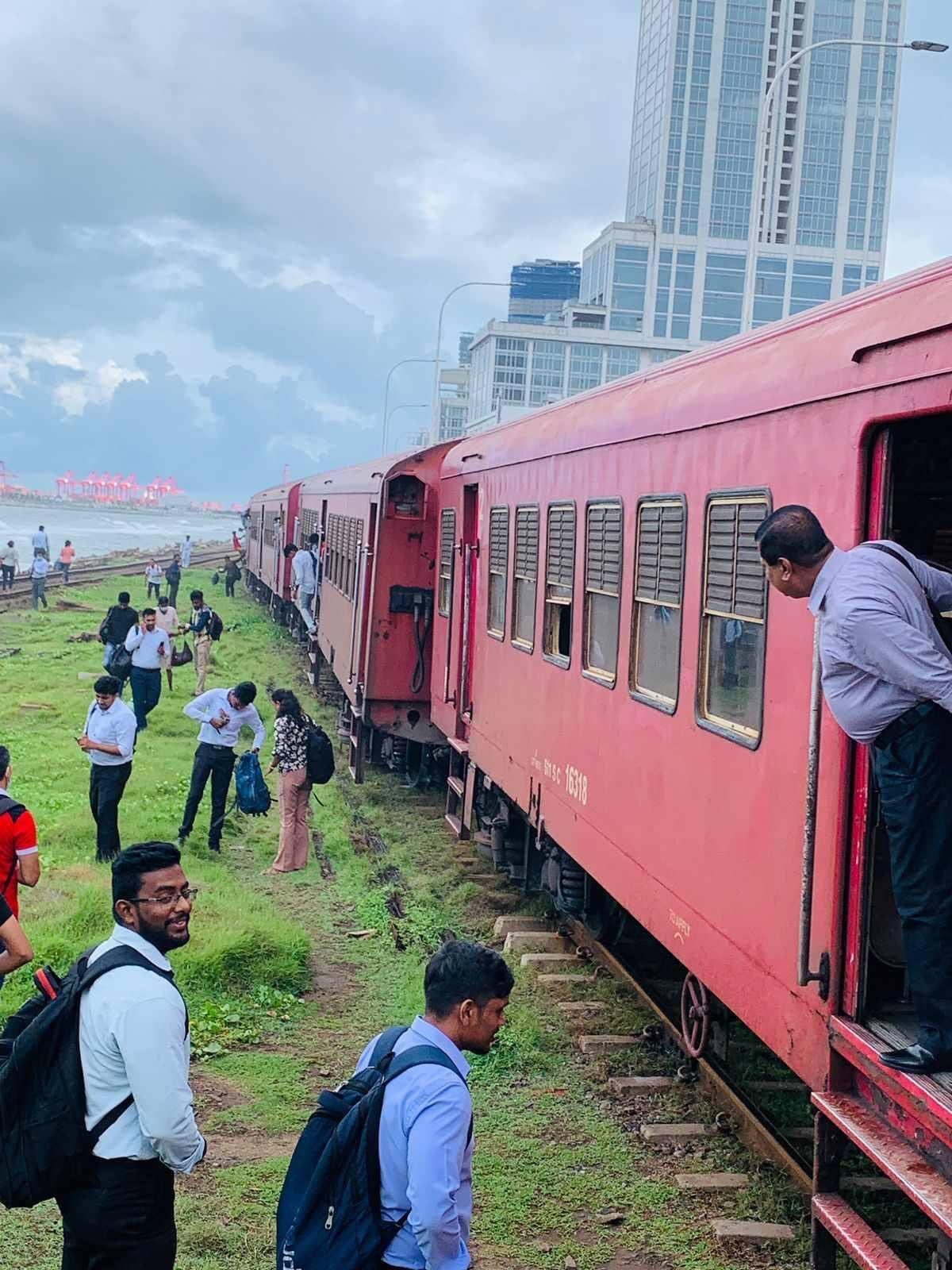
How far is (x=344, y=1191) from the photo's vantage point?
3.32 metres

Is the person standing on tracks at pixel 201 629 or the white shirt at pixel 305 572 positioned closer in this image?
the person standing on tracks at pixel 201 629

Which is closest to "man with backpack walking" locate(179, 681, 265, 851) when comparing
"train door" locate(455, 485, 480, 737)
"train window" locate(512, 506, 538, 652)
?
"train door" locate(455, 485, 480, 737)

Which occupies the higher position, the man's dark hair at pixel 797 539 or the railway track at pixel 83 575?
the man's dark hair at pixel 797 539

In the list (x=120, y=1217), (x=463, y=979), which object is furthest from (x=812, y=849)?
(x=120, y=1217)

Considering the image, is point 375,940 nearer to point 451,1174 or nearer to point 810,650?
point 810,650

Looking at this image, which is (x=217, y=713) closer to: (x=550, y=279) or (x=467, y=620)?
(x=467, y=620)

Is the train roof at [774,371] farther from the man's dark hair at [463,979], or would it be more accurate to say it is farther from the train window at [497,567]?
the man's dark hair at [463,979]

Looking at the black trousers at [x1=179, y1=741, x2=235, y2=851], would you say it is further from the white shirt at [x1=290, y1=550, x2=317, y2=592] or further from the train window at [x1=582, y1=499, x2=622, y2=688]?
the white shirt at [x1=290, y1=550, x2=317, y2=592]

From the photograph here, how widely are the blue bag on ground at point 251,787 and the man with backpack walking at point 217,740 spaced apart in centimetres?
12

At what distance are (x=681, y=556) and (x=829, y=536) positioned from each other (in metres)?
1.54

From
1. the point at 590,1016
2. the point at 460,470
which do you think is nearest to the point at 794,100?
the point at 460,470

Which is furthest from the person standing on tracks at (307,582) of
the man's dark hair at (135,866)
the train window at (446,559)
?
the man's dark hair at (135,866)

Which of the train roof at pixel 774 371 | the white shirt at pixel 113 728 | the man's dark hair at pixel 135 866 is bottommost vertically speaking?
the white shirt at pixel 113 728

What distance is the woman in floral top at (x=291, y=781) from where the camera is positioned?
11297mm
